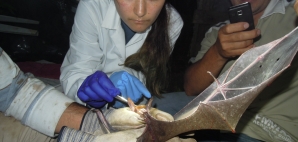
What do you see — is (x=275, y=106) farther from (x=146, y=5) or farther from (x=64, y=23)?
(x=64, y=23)

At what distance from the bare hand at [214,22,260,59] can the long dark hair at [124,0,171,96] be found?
0.53 m

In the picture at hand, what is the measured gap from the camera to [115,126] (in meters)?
1.00

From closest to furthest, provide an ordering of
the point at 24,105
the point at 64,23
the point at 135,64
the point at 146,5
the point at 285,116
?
the point at 24,105, the point at 146,5, the point at 285,116, the point at 135,64, the point at 64,23

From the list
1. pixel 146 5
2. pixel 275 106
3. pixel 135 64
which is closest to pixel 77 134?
pixel 146 5

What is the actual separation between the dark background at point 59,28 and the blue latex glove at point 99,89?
232 centimetres

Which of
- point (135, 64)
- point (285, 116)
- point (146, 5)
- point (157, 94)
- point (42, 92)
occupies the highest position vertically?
point (146, 5)

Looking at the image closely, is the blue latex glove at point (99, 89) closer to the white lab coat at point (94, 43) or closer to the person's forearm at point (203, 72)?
the white lab coat at point (94, 43)

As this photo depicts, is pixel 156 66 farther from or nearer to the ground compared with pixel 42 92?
nearer to the ground

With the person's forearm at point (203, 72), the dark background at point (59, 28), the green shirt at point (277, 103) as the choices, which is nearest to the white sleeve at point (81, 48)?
the person's forearm at point (203, 72)

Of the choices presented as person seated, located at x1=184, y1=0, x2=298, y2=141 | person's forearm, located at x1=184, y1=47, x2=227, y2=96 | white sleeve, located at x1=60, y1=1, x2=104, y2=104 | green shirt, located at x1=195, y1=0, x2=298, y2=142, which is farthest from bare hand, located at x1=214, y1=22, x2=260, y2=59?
white sleeve, located at x1=60, y1=1, x2=104, y2=104

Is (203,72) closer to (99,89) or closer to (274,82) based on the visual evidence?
(274,82)

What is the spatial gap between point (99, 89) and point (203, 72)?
959mm

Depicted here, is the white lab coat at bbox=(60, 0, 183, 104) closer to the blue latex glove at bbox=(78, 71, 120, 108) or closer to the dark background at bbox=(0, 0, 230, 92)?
the blue latex glove at bbox=(78, 71, 120, 108)

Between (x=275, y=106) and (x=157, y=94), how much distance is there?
943mm
